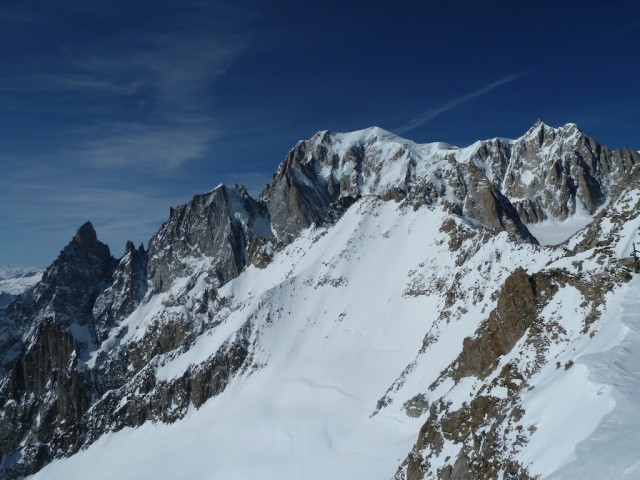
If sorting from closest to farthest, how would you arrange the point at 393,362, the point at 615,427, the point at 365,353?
1. the point at 615,427
2. the point at 393,362
3. the point at 365,353

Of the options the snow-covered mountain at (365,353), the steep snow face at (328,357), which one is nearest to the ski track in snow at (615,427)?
the snow-covered mountain at (365,353)

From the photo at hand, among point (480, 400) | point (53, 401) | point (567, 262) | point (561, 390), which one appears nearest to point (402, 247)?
point (567, 262)

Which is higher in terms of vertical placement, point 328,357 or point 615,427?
point 328,357

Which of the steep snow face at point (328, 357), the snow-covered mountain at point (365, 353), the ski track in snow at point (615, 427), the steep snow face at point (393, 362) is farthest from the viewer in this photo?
the steep snow face at point (328, 357)

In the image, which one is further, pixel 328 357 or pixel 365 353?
pixel 328 357

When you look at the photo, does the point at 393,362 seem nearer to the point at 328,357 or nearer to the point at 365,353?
the point at 365,353

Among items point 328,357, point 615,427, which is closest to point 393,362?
point 328,357

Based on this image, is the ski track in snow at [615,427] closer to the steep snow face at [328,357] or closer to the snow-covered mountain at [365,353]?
the snow-covered mountain at [365,353]

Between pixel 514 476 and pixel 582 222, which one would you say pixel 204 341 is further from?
pixel 582 222
